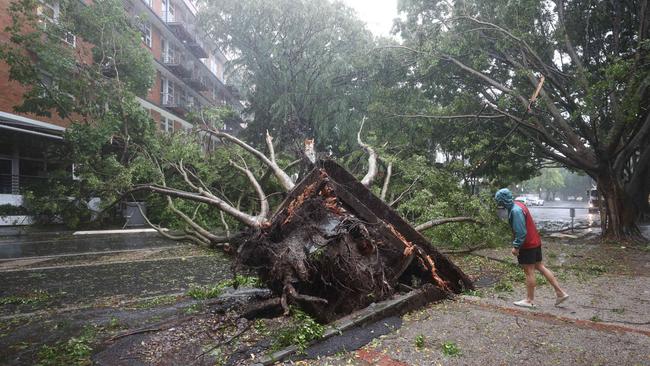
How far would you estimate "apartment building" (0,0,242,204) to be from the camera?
15.7 metres

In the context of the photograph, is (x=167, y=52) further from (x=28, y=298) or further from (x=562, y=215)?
(x=562, y=215)

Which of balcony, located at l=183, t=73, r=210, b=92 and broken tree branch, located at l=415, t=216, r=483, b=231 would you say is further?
balcony, located at l=183, t=73, r=210, b=92

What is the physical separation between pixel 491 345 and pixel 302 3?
19879 mm

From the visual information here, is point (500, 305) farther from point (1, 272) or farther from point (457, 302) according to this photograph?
point (1, 272)

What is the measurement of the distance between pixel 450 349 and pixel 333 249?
4.42ft

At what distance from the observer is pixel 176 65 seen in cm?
2736

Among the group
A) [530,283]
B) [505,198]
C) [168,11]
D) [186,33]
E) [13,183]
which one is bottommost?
[530,283]

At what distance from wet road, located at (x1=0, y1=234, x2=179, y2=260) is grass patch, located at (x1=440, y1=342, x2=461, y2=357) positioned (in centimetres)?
830

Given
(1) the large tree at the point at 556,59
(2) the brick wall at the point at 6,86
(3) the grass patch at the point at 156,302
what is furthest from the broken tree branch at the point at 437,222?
(2) the brick wall at the point at 6,86

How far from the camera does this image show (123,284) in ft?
19.1

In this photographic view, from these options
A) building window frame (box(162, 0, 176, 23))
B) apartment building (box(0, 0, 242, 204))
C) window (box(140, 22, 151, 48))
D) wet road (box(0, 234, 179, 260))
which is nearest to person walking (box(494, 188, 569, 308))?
wet road (box(0, 234, 179, 260))

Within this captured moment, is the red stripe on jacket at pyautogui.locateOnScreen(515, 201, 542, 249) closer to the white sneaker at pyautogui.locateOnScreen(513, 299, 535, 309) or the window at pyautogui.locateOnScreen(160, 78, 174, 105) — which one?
the white sneaker at pyautogui.locateOnScreen(513, 299, 535, 309)

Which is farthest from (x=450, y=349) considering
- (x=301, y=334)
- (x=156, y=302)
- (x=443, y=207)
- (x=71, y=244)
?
(x=71, y=244)

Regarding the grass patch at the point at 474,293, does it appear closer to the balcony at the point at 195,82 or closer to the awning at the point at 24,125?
the awning at the point at 24,125
